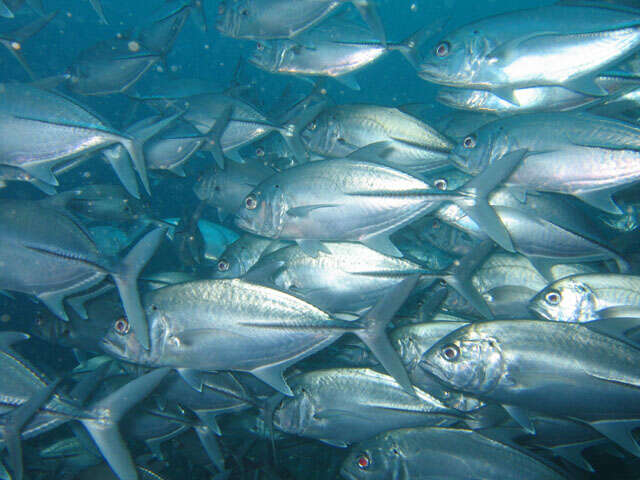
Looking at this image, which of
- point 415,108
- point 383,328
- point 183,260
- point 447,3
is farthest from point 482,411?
point 447,3

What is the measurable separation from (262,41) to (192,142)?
1.47 m

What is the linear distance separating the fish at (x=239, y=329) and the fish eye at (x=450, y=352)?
30 centimetres

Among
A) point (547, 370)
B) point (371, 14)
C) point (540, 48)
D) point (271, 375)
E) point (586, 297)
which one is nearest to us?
point (547, 370)

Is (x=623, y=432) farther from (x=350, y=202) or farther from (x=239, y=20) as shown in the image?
(x=239, y=20)

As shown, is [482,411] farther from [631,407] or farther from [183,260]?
[183,260]

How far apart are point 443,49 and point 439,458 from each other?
3283 millimetres

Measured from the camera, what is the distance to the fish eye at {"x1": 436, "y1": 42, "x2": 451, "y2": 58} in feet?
10.1

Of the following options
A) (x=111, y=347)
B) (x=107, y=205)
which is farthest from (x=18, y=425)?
(x=107, y=205)

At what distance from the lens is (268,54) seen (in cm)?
421

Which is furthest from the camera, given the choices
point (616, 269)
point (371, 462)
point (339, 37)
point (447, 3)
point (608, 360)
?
point (447, 3)

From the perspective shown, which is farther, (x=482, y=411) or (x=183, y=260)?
(x=183, y=260)

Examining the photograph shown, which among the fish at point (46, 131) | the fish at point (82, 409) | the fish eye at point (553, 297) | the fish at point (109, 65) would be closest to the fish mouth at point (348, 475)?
the fish at point (82, 409)

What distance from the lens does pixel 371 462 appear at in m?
2.59

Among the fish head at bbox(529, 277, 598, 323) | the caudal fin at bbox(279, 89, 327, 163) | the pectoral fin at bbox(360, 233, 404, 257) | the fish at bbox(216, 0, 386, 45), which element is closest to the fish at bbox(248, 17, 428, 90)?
the fish at bbox(216, 0, 386, 45)
